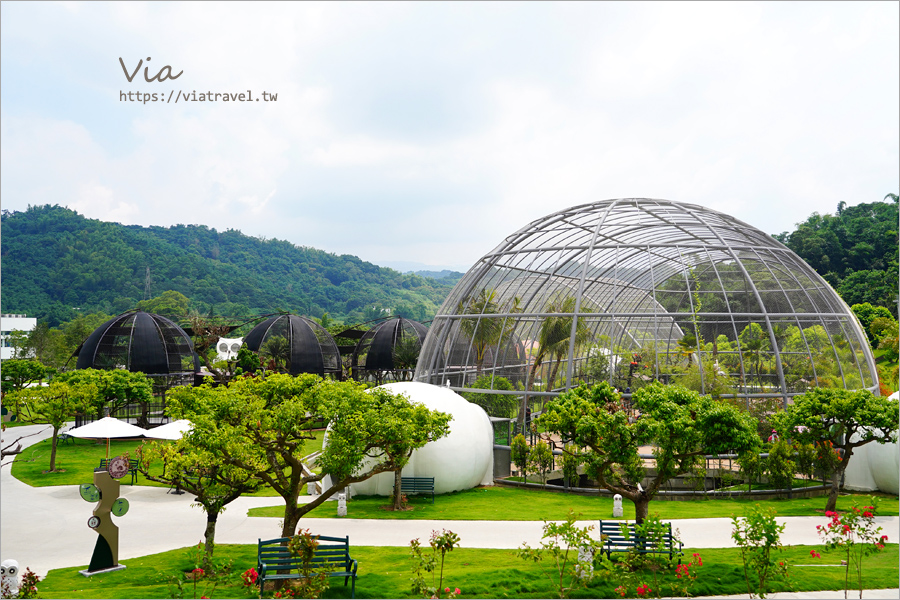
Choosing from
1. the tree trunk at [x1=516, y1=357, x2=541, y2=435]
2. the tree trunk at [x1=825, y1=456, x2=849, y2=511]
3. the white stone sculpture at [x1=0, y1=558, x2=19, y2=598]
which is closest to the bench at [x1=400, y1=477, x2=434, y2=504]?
the tree trunk at [x1=516, y1=357, x2=541, y2=435]

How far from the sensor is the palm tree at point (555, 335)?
26.2 m

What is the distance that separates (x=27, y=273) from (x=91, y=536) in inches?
4090

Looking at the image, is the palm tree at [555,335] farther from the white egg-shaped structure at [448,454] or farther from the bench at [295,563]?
the bench at [295,563]

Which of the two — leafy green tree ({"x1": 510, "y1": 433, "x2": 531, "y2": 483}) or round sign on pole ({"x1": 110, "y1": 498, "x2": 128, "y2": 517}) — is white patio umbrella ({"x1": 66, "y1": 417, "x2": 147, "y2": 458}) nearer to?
round sign on pole ({"x1": 110, "y1": 498, "x2": 128, "y2": 517})

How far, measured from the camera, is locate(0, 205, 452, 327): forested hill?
105250 mm

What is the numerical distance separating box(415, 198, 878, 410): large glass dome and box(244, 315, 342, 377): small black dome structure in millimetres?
20258

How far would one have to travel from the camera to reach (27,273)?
105 meters

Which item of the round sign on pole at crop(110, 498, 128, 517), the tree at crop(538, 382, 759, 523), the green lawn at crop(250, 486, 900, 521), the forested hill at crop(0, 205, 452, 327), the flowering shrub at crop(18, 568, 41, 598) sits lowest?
the flowering shrub at crop(18, 568, 41, 598)

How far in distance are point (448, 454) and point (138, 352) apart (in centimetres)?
3071

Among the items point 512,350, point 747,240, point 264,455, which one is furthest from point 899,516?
point 264,455

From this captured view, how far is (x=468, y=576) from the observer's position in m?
14.4

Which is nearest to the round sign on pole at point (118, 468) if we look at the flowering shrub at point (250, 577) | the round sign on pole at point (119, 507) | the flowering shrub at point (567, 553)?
the round sign on pole at point (119, 507)

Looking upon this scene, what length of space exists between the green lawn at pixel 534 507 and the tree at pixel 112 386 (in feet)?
65.1

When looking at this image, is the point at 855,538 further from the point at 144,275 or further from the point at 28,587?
the point at 144,275
